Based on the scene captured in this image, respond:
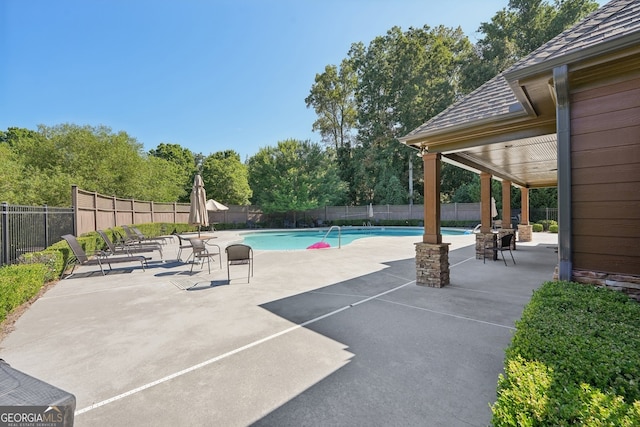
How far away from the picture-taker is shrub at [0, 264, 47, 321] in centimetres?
379

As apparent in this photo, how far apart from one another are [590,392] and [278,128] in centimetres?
3035

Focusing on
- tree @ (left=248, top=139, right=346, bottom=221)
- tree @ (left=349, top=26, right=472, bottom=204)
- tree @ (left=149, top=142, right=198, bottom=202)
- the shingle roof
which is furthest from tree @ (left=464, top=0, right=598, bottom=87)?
tree @ (left=149, top=142, right=198, bottom=202)

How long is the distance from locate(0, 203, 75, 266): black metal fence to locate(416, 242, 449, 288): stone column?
814cm

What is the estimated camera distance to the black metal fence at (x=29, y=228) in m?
5.55

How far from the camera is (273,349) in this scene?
10.1 feet

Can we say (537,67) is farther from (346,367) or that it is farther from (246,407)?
(246,407)

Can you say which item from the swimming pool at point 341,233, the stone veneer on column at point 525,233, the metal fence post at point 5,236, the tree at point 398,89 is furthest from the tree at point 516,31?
the metal fence post at point 5,236

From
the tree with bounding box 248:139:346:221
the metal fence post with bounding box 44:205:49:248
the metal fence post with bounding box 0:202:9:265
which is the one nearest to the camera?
the metal fence post with bounding box 0:202:9:265

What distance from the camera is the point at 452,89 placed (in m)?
26.2

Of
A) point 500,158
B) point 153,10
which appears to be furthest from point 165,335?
point 153,10

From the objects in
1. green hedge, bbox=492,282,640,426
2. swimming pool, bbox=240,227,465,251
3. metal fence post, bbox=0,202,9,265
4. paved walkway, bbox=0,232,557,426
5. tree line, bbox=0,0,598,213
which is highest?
tree line, bbox=0,0,598,213

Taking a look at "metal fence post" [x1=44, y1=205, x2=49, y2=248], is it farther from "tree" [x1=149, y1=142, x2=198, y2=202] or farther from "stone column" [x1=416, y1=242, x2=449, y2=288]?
"tree" [x1=149, y1=142, x2=198, y2=202]

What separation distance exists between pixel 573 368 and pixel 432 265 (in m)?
4.19

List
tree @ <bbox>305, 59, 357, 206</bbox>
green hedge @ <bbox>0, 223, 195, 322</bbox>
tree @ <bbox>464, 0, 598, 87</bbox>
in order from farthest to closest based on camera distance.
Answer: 1. tree @ <bbox>305, 59, 357, 206</bbox>
2. tree @ <bbox>464, 0, 598, 87</bbox>
3. green hedge @ <bbox>0, 223, 195, 322</bbox>
